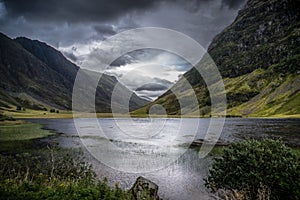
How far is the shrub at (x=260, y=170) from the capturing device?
14.3 meters

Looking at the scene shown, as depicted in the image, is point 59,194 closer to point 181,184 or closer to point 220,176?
point 220,176

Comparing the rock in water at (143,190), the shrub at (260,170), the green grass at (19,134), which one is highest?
the green grass at (19,134)

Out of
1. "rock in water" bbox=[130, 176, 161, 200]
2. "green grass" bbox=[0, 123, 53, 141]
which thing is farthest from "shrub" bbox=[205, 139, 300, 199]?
"green grass" bbox=[0, 123, 53, 141]

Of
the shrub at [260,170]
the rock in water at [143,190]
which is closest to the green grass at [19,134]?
the rock in water at [143,190]

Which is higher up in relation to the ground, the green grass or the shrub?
the green grass

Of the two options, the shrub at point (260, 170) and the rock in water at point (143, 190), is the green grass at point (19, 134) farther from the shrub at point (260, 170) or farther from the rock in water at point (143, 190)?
the shrub at point (260, 170)

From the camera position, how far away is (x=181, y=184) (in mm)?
25406

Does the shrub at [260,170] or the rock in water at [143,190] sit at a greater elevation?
the shrub at [260,170]

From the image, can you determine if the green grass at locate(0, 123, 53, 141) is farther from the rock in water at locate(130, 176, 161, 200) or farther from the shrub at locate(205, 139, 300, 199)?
the shrub at locate(205, 139, 300, 199)

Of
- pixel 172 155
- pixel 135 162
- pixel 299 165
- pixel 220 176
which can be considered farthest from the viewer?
pixel 172 155

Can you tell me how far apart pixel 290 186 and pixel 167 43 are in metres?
36.8

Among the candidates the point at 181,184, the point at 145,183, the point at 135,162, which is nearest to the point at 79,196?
the point at 145,183

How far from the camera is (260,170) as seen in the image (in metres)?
15.6

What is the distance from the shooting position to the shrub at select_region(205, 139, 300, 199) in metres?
14.3
